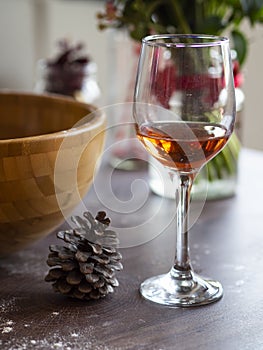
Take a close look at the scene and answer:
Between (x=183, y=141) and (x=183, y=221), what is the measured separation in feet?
0.37

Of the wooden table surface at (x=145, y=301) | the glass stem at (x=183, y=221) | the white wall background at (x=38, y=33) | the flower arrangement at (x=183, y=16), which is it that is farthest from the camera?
the white wall background at (x=38, y=33)

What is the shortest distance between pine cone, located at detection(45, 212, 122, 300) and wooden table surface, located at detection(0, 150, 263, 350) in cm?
2

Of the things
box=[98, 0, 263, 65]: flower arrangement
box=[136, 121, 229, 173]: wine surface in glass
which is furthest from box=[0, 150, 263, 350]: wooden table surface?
box=[98, 0, 263, 65]: flower arrangement

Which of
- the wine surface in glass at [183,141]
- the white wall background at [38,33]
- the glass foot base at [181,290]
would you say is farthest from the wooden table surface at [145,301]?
the white wall background at [38,33]

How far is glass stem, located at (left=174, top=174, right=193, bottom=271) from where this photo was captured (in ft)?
2.75

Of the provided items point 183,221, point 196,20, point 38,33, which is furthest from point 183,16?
point 38,33

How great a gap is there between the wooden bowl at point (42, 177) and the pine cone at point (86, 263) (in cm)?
6

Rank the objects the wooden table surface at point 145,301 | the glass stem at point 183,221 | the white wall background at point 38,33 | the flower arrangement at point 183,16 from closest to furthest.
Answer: the wooden table surface at point 145,301
the glass stem at point 183,221
the flower arrangement at point 183,16
the white wall background at point 38,33

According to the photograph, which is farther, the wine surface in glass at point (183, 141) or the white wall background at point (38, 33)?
the white wall background at point (38, 33)

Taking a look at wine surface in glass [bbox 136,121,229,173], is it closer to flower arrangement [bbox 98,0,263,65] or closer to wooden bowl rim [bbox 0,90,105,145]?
wooden bowl rim [bbox 0,90,105,145]

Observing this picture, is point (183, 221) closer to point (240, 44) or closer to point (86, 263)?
point (86, 263)

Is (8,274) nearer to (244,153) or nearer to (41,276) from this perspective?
(41,276)

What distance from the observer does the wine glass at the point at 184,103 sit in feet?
2.55

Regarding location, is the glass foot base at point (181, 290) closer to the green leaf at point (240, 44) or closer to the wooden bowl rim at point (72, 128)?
the wooden bowl rim at point (72, 128)
